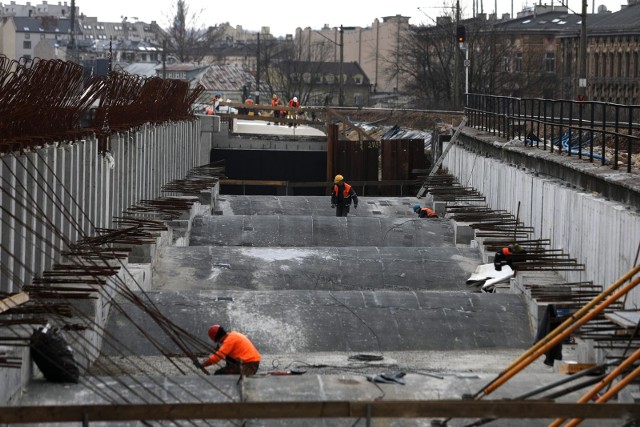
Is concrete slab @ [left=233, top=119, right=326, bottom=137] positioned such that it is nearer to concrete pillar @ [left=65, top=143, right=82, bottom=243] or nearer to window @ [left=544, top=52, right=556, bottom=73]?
window @ [left=544, top=52, right=556, bottom=73]

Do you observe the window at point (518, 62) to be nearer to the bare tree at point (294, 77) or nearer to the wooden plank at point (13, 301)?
the bare tree at point (294, 77)

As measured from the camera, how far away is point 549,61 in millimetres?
84062

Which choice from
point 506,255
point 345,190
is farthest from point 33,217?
point 345,190

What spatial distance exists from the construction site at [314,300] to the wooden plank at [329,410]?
1 centimetres

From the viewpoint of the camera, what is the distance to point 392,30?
431ft

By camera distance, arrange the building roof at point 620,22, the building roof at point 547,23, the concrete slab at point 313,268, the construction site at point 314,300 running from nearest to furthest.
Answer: the construction site at point 314,300 → the concrete slab at point 313,268 → the building roof at point 620,22 → the building roof at point 547,23

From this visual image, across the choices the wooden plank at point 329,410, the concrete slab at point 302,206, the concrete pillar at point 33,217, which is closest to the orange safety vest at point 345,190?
the concrete slab at point 302,206

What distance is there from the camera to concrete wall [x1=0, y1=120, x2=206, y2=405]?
14172 millimetres

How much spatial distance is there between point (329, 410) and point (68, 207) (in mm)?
10099

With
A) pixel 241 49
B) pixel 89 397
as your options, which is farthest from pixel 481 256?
pixel 241 49

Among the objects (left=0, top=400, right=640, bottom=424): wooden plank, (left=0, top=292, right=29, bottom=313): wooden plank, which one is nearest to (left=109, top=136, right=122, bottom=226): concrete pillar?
(left=0, top=292, right=29, bottom=313): wooden plank

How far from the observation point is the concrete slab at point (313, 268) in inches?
834

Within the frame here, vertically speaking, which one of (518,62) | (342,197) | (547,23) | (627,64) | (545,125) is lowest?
(342,197)

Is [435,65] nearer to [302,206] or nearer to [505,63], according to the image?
[505,63]
